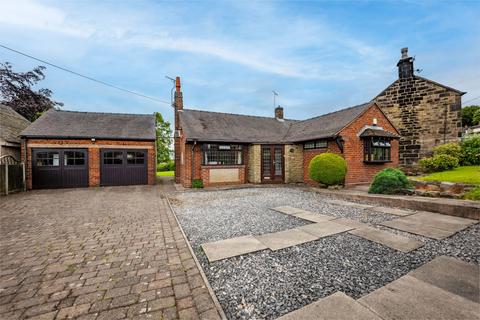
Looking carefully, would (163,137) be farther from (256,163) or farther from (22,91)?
(256,163)

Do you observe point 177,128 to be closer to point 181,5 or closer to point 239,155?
point 239,155

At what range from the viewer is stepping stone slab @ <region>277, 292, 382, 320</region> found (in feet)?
5.85

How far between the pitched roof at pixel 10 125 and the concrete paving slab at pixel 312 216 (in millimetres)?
18005

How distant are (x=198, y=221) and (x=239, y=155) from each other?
7.92m

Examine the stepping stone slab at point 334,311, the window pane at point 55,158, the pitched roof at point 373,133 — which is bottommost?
the stepping stone slab at point 334,311

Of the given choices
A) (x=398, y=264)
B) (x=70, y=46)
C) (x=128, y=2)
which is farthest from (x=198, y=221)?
(x=70, y=46)

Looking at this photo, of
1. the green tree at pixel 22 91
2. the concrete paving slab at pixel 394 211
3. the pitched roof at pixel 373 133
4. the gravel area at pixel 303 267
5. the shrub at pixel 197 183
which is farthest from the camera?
the green tree at pixel 22 91

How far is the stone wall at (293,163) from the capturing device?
1294 cm

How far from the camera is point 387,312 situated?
1833 millimetres

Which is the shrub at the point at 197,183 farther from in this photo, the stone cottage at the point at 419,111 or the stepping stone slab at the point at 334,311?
the stone cottage at the point at 419,111

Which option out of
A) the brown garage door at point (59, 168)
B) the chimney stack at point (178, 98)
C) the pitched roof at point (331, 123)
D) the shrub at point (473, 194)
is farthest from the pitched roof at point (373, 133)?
the brown garage door at point (59, 168)

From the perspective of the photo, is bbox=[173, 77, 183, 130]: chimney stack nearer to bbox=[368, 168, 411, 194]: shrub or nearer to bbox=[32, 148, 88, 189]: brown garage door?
bbox=[32, 148, 88, 189]: brown garage door

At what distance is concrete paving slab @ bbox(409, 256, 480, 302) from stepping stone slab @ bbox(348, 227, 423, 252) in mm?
465

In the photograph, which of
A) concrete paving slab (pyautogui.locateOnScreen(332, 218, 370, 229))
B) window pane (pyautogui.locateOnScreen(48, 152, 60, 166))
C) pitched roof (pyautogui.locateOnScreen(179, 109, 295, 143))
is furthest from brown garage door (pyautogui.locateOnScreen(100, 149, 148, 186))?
concrete paving slab (pyautogui.locateOnScreen(332, 218, 370, 229))
